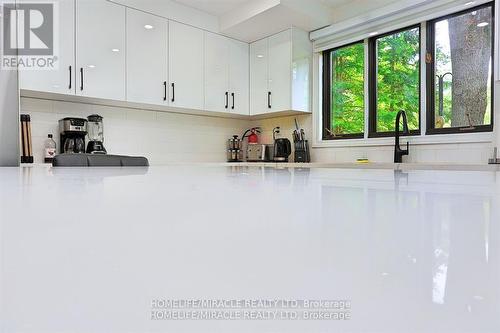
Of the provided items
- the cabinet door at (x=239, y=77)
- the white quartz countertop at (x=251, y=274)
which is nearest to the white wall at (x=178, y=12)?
the cabinet door at (x=239, y=77)

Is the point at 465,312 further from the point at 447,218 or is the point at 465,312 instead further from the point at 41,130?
the point at 41,130

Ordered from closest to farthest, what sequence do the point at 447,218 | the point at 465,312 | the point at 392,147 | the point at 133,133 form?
the point at 465,312 → the point at 447,218 → the point at 392,147 → the point at 133,133

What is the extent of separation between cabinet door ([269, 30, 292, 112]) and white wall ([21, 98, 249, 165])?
731 millimetres

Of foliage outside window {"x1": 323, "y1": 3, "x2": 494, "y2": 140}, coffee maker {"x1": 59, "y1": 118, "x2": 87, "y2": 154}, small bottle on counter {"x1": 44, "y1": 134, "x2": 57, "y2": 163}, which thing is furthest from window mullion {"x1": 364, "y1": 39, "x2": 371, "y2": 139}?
small bottle on counter {"x1": 44, "y1": 134, "x2": 57, "y2": 163}

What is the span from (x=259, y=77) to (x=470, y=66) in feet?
6.33

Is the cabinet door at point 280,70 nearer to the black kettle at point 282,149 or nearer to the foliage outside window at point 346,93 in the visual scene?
the black kettle at point 282,149

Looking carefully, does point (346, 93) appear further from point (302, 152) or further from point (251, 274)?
point (251, 274)

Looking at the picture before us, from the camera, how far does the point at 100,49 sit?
2.93 metres

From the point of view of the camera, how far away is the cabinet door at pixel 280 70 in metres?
Result: 3.58

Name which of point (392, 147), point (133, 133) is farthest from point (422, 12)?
point (133, 133)

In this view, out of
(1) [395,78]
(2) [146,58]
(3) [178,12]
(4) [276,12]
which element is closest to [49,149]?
(2) [146,58]

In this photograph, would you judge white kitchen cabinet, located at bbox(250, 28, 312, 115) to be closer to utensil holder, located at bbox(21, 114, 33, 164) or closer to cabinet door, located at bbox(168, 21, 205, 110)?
cabinet door, located at bbox(168, 21, 205, 110)

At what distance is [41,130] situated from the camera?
2.94 metres

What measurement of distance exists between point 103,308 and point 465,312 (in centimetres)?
9
